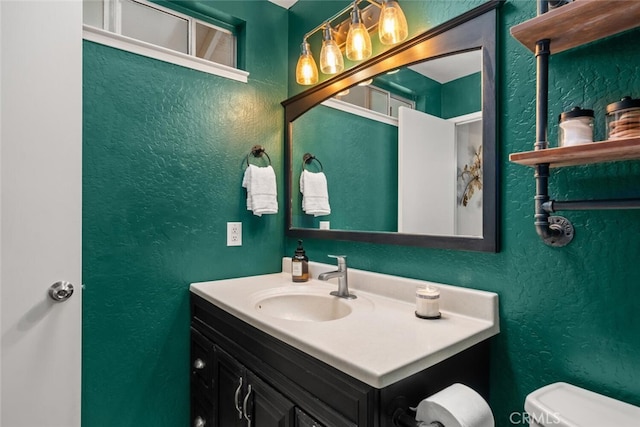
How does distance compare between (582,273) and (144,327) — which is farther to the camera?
(144,327)

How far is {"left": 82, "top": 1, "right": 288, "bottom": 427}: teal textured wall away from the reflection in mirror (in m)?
0.44

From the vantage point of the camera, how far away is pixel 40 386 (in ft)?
3.76

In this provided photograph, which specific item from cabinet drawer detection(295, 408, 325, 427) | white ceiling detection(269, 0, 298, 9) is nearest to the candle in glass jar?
cabinet drawer detection(295, 408, 325, 427)

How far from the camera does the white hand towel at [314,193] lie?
1719 mm

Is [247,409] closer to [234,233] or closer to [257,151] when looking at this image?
[234,233]

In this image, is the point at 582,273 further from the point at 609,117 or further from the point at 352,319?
the point at 352,319

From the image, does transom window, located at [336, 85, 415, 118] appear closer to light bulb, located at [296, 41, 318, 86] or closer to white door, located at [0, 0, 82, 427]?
light bulb, located at [296, 41, 318, 86]

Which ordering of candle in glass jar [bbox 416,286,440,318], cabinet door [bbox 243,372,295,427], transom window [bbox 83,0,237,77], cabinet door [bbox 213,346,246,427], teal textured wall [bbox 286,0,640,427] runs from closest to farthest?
teal textured wall [bbox 286,0,640,427] → cabinet door [bbox 243,372,295,427] → candle in glass jar [bbox 416,286,440,318] → cabinet door [bbox 213,346,246,427] → transom window [bbox 83,0,237,77]

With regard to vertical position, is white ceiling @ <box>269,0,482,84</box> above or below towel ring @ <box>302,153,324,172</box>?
above

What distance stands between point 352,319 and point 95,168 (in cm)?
119

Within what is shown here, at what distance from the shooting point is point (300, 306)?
1.47 metres

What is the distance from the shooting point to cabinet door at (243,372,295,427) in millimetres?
964

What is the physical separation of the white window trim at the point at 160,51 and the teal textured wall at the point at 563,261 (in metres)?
1.05

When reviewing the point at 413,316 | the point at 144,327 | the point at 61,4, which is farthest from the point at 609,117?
the point at 144,327
